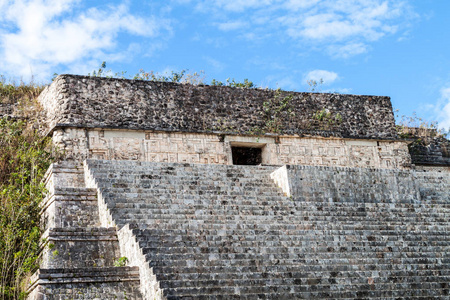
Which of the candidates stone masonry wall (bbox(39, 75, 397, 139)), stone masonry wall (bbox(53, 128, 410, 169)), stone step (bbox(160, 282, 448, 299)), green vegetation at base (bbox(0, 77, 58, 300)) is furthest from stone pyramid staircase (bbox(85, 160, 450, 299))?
stone masonry wall (bbox(39, 75, 397, 139))

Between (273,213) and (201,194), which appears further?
(201,194)

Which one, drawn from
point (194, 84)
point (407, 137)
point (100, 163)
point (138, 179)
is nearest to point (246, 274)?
point (138, 179)

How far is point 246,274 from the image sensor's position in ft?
28.7

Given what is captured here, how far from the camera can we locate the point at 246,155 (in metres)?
17.0

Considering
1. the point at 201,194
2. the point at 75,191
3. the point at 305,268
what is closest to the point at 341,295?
the point at 305,268

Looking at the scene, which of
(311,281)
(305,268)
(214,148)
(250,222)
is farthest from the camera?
(214,148)

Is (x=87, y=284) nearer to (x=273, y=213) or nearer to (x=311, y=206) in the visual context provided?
(x=273, y=213)

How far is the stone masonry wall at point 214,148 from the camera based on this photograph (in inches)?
574

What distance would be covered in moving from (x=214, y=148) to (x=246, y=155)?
1490mm

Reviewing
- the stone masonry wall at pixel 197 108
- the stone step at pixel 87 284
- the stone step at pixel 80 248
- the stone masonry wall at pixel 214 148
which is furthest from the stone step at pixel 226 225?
the stone masonry wall at pixel 197 108

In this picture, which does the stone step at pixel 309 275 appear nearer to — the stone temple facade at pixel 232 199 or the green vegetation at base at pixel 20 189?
the stone temple facade at pixel 232 199

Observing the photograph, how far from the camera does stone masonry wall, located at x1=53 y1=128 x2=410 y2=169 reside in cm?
1458

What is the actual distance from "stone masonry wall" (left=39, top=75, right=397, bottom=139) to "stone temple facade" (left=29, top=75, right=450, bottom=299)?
1.3 inches

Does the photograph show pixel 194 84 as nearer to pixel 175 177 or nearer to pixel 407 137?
pixel 175 177
